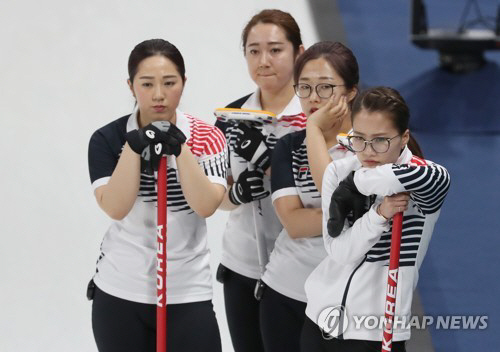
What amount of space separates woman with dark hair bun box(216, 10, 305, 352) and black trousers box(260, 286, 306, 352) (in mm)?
210

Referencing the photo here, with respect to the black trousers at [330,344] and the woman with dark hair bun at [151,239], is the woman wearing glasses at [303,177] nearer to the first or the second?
the woman with dark hair bun at [151,239]

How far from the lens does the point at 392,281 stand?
117 inches

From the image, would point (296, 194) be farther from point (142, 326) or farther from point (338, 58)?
point (142, 326)

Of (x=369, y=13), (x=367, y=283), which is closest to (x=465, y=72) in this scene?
(x=369, y=13)

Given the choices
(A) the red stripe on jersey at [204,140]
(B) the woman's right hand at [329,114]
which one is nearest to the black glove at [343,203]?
(B) the woman's right hand at [329,114]

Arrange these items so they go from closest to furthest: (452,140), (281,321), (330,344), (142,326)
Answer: (330,344), (142,326), (281,321), (452,140)

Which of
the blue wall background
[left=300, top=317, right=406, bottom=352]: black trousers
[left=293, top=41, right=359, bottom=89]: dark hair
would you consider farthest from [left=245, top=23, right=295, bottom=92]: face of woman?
the blue wall background

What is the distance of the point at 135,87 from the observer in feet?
11.2

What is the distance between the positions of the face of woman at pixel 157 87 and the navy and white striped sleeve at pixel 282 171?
362mm

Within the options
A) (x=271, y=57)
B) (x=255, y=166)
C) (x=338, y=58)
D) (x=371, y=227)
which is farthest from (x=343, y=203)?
(x=271, y=57)

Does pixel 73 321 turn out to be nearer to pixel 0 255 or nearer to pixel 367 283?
pixel 0 255

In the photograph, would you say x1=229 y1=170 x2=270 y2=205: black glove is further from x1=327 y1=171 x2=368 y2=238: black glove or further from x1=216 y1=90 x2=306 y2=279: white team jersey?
x1=327 y1=171 x2=368 y2=238: black glove

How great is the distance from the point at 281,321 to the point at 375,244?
67cm

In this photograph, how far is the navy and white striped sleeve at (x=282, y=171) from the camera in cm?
350
